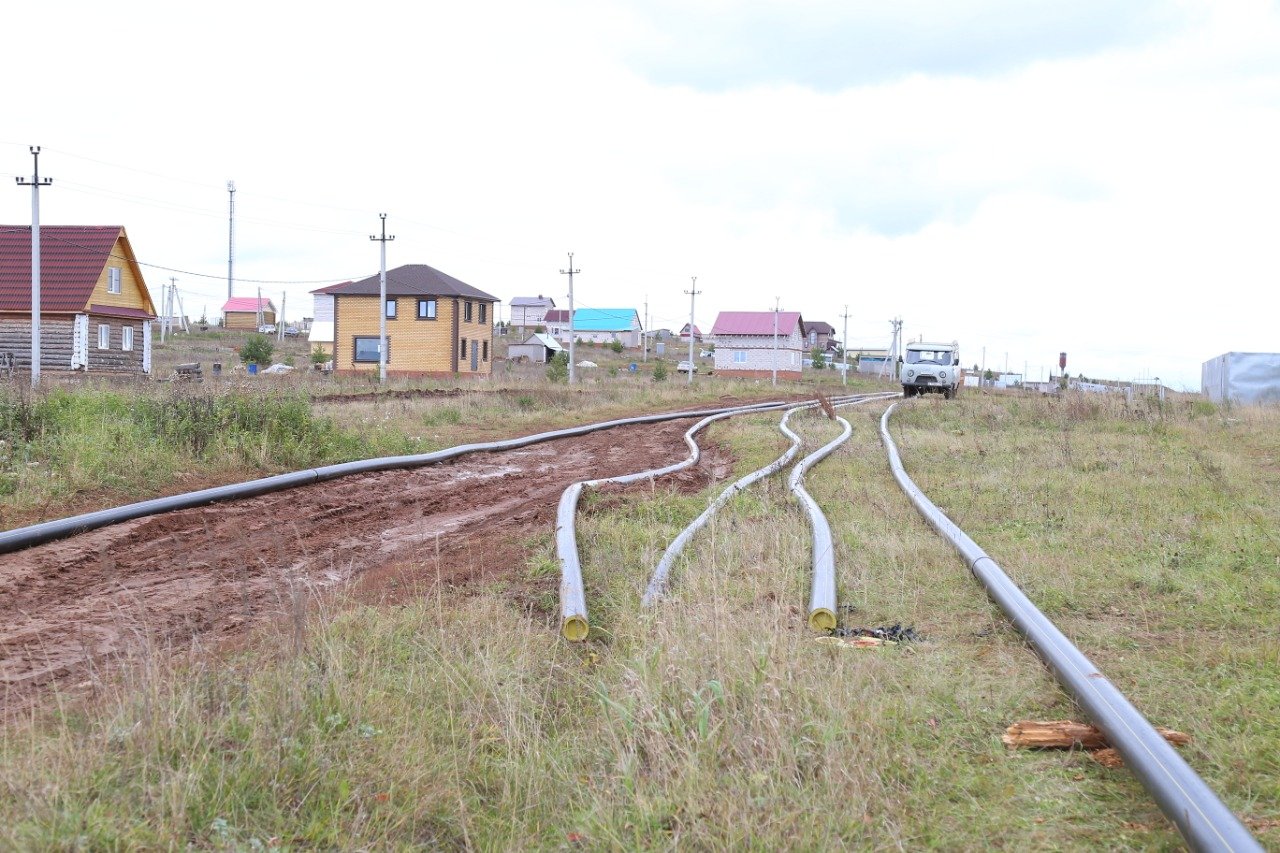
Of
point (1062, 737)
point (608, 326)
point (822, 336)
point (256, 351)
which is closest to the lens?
point (1062, 737)

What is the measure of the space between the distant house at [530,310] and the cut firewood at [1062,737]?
12387 centimetres

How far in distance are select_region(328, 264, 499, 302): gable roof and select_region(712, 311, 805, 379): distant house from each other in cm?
2893

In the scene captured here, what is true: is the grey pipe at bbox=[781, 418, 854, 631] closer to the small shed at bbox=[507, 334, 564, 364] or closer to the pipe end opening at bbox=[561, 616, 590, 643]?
the pipe end opening at bbox=[561, 616, 590, 643]

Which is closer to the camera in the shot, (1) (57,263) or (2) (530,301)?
Answer: (1) (57,263)

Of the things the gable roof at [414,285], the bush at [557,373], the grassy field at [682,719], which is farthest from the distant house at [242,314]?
the grassy field at [682,719]

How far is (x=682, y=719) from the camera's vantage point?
13.3 ft

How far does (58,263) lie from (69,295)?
5.20ft

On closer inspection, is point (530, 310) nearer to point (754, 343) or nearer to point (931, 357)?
point (754, 343)

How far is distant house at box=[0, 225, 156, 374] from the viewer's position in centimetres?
3584

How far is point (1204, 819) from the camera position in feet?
10.7

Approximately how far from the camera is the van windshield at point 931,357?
3828 cm

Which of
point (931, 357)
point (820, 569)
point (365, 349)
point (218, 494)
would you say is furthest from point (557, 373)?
point (820, 569)

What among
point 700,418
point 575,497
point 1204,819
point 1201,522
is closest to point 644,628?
point 1204,819

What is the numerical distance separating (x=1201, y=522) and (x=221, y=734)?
866 cm
